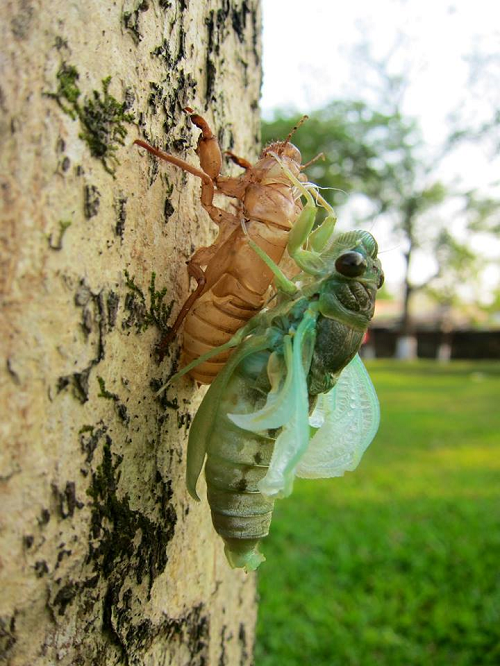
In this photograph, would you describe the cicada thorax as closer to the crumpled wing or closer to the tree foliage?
the crumpled wing

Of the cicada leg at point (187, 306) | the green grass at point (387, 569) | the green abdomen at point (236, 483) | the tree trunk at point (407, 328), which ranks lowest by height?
the tree trunk at point (407, 328)

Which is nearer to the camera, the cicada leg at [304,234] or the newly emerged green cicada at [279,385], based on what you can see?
the newly emerged green cicada at [279,385]

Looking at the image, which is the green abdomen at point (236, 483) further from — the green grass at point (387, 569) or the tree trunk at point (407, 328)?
the tree trunk at point (407, 328)

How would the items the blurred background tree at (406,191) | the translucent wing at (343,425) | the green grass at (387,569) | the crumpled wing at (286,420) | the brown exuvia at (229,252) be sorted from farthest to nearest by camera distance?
the blurred background tree at (406,191) → the green grass at (387,569) → the translucent wing at (343,425) → the brown exuvia at (229,252) → the crumpled wing at (286,420)

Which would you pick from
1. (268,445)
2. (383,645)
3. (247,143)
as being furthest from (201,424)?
(383,645)

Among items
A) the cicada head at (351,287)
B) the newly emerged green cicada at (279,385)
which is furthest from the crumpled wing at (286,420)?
the cicada head at (351,287)

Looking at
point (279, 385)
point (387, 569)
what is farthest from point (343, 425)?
point (387, 569)

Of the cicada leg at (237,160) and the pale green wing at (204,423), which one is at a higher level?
the cicada leg at (237,160)
